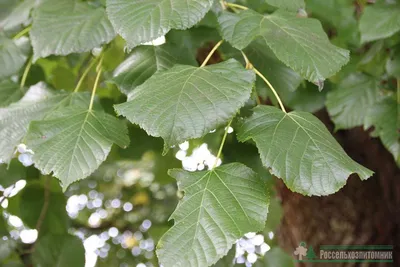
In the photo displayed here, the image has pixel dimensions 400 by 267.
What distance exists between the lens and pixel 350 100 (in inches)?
50.2

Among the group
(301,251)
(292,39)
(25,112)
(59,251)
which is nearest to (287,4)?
(292,39)

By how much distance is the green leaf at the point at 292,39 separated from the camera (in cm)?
65

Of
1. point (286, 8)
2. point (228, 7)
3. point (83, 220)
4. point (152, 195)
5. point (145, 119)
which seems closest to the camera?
point (145, 119)

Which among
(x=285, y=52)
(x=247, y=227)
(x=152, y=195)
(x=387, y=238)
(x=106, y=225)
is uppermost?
(x=285, y=52)

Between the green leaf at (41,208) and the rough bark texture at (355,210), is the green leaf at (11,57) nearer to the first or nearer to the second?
the green leaf at (41,208)

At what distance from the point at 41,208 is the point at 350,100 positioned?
0.84m

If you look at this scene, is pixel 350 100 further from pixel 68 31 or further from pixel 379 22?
pixel 68 31

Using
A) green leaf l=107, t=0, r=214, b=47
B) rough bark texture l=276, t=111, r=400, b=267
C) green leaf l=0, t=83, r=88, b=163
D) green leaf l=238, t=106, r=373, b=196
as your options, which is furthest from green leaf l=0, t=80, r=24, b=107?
rough bark texture l=276, t=111, r=400, b=267

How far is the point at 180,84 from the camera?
0.62 meters

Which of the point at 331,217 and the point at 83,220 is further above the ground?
the point at 331,217

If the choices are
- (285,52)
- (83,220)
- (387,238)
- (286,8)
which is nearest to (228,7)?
(286,8)

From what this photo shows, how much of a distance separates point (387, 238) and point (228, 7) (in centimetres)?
112

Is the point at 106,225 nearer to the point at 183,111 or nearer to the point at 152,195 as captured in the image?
the point at 152,195

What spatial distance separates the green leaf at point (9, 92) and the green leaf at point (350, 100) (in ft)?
2.48
